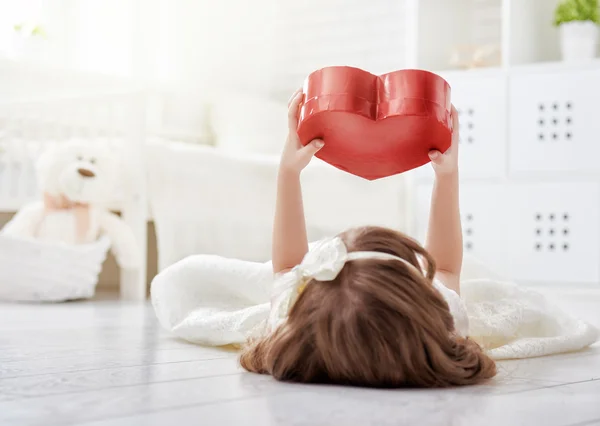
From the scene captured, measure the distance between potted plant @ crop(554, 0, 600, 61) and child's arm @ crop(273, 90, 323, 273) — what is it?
1695 mm

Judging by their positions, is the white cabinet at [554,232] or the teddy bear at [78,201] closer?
the teddy bear at [78,201]

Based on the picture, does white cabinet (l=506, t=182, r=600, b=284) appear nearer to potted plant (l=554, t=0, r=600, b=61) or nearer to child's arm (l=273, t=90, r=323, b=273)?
potted plant (l=554, t=0, r=600, b=61)

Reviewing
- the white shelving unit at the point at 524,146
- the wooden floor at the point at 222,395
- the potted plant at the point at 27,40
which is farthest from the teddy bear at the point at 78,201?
the wooden floor at the point at 222,395

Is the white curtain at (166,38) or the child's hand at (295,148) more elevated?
the white curtain at (166,38)

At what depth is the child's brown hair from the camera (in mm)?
835

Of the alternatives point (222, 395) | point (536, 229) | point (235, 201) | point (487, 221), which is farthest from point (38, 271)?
point (222, 395)

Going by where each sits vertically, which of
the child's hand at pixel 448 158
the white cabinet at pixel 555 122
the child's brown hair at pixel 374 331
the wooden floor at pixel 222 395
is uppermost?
the white cabinet at pixel 555 122

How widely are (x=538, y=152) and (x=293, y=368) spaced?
1.77 meters

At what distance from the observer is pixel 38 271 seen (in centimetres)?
216

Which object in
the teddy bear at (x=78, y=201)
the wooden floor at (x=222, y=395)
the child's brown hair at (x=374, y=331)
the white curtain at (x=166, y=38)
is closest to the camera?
the wooden floor at (x=222, y=395)

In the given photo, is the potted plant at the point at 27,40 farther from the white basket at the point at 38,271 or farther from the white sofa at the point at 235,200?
the white basket at the point at 38,271

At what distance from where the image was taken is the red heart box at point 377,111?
980 millimetres

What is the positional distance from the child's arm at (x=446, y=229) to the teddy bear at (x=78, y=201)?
1.32 meters

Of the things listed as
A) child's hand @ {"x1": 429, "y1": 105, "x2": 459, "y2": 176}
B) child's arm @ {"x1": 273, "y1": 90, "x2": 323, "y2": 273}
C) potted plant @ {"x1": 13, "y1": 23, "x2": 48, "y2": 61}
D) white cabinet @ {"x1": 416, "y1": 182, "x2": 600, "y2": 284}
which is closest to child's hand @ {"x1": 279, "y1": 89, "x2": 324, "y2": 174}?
child's arm @ {"x1": 273, "y1": 90, "x2": 323, "y2": 273}
